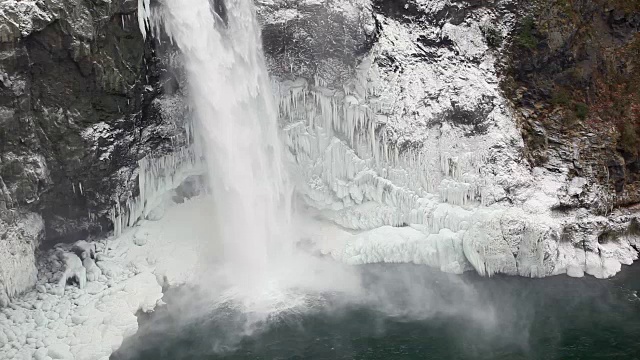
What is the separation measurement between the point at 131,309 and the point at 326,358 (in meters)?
6.73

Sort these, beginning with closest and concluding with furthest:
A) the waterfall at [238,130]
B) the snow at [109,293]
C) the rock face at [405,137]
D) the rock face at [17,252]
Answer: the snow at [109,293], the rock face at [17,252], the rock face at [405,137], the waterfall at [238,130]

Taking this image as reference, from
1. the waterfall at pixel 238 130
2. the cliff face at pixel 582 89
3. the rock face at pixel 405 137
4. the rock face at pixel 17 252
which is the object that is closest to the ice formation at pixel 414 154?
the rock face at pixel 405 137

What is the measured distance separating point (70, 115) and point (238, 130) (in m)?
6.05

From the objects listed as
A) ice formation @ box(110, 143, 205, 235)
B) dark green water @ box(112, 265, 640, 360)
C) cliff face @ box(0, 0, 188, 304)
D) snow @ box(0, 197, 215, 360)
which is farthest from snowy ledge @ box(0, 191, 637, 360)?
cliff face @ box(0, 0, 188, 304)

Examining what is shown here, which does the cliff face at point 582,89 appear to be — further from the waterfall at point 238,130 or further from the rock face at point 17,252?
the rock face at point 17,252

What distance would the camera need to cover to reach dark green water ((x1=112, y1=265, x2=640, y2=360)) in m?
17.2

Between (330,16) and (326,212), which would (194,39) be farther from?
(326,212)

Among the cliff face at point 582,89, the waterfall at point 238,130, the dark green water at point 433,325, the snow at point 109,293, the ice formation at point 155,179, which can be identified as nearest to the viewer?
the snow at point 109,293

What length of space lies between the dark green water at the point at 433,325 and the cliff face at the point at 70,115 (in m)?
4.68

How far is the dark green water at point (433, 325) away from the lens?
56.5 feet

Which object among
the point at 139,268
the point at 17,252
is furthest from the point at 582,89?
the point at 17,252

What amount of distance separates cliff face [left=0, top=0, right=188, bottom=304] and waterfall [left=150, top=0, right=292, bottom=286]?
59.2 inches

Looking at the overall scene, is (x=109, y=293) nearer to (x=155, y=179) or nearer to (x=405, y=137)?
(x=155, y=179)

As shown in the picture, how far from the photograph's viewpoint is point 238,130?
22.4 metres
